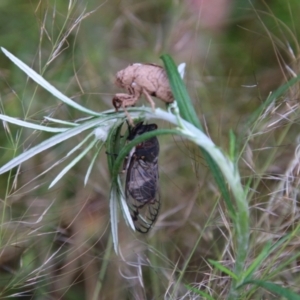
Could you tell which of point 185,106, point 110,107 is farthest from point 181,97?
point 110,107

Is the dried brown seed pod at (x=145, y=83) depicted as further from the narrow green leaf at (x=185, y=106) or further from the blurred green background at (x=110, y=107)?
the blurred green background at (x=110, y=107)

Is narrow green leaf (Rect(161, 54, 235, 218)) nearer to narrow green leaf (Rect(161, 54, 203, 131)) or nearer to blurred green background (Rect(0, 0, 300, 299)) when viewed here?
narrow green leaf (Rect(161, 54, 203, 131))

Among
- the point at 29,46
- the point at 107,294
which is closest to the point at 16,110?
the point at 29,46

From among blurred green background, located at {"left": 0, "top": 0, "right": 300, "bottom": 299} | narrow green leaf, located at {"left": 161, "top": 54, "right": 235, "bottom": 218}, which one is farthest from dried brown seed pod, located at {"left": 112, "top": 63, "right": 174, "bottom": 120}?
blurred green background, located at {"left": 0, "top": 0, "right": 300, "bottom": 299}

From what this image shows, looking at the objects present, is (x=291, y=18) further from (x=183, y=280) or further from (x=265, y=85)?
(x=183, y=280)

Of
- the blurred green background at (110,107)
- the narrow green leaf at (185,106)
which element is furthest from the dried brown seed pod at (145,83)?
the blurred green background at (110,107)

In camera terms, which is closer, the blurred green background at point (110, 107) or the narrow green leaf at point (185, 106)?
the narrow green leaf at point (185, 106)
